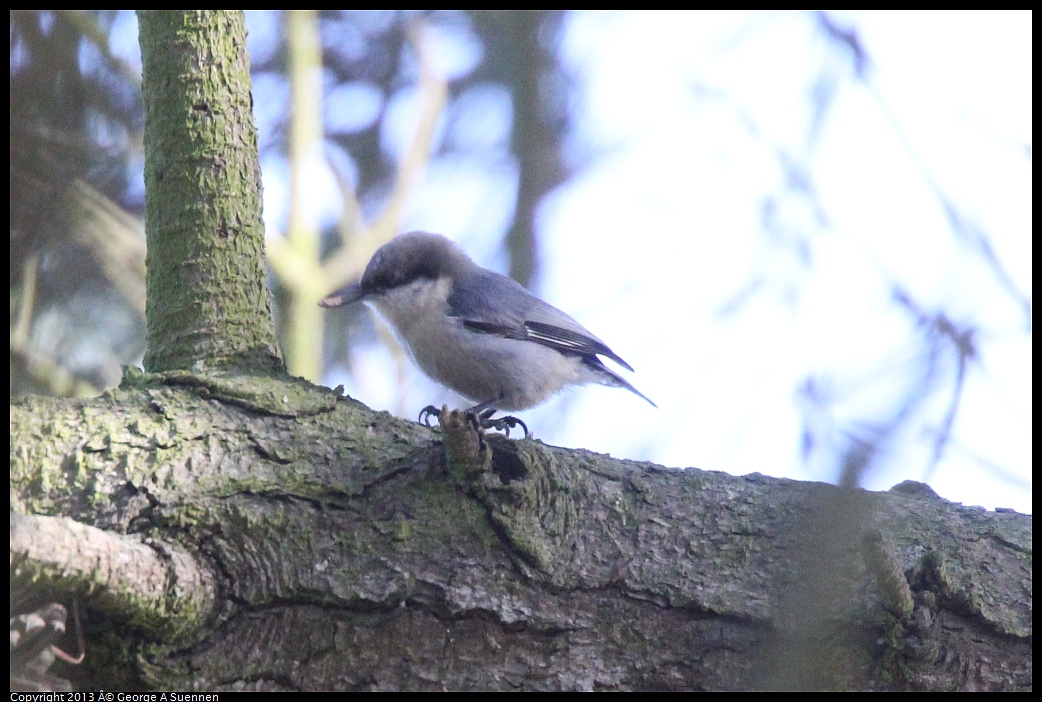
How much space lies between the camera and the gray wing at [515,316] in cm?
339

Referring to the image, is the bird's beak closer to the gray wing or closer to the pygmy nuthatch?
the pygmy nuthatch

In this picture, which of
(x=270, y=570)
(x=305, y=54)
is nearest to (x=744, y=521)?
(x=270, y=570)

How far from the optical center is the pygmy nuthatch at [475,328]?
130 inches

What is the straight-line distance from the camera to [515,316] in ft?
11.3

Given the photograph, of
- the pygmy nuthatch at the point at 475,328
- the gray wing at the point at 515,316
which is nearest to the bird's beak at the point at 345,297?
the pygmy nuthatch at the point at 475,328

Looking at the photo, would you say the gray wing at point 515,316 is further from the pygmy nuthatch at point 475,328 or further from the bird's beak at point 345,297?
the bird's beak at point 345,297

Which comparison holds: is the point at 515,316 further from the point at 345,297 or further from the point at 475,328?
the point at 345,297

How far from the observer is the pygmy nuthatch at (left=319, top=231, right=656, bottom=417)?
10.8 ft

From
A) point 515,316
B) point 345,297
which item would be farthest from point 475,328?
point 345,297

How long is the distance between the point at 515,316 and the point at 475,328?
0.54ft

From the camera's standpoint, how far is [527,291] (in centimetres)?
352

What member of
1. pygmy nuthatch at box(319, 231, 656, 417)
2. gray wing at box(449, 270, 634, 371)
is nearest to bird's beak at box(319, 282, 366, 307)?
pygmy nuthatch at box(319, 231, 656, 417)

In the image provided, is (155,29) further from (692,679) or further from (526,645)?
(692,679)

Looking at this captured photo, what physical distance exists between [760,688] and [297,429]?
1145 millimetres
